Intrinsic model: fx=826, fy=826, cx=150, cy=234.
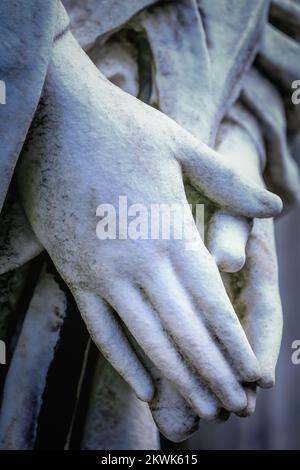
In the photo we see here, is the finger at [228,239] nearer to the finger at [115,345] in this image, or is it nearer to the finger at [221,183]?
the finger at [221,183]

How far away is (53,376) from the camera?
116cm

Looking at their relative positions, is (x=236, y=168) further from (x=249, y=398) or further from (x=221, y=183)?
(x=249, y=398)

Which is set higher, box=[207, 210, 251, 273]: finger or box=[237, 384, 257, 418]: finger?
box=[207, 210, 251, 273]: finger

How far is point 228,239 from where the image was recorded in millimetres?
1012

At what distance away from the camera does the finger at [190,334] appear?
0.93 m

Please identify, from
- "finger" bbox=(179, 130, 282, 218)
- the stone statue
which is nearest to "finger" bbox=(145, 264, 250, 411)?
the stone statue

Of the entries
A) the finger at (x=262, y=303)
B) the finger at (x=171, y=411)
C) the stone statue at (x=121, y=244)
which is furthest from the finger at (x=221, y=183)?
the finger at (x=171, y=411)

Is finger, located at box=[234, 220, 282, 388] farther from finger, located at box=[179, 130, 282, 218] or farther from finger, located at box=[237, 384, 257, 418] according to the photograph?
finger, located at box=[179, 130, 282, 218]

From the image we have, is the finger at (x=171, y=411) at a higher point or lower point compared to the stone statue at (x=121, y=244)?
lower

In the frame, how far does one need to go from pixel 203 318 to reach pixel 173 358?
→ 0.06 m

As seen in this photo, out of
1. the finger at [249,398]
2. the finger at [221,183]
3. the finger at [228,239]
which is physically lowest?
the finger at [249,398]

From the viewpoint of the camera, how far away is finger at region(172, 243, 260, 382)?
0.94m

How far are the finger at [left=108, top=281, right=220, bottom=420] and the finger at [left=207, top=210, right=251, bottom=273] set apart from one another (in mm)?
114

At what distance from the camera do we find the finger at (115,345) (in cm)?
97
